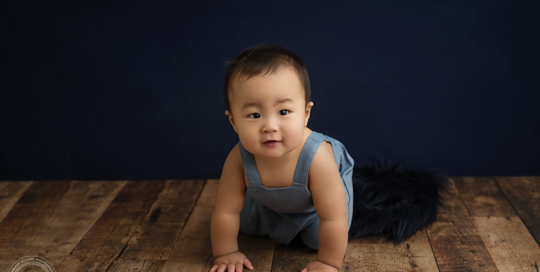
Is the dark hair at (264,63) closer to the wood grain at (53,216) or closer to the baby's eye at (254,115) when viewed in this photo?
the baby's eye at (254,115)

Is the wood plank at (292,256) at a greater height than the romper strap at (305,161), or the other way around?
the romper strap at (305,161)

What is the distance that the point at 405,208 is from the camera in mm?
1455

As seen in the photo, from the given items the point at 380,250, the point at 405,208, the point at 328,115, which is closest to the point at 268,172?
the point at 380,250

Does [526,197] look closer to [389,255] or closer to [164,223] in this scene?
[389,255]

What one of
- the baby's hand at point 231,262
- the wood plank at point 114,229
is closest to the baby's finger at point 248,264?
the baby's hand at point 231,262

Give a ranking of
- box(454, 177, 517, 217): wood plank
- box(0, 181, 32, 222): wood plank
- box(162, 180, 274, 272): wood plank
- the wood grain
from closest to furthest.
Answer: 1. box(162, 180, 274, 272): wood plank
2. the wood grain
3. box(454, 177, 517, 217): wood plank
4. box(0, 181, 32, 222): wood plank

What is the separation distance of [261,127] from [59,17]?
1.14 m

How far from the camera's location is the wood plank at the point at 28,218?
134 cm

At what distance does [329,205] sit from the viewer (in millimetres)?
1166

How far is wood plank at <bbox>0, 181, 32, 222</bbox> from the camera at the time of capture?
164cm

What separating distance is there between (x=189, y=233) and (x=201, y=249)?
0.11 m

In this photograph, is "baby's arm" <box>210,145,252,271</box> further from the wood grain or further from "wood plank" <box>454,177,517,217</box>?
"wood plank" <box>454,177,517,217</box>

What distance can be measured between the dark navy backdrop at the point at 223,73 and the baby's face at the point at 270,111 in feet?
2.36

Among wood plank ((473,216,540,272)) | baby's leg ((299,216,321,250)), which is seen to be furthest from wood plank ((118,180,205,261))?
wood plank ((473,216,540,272))
